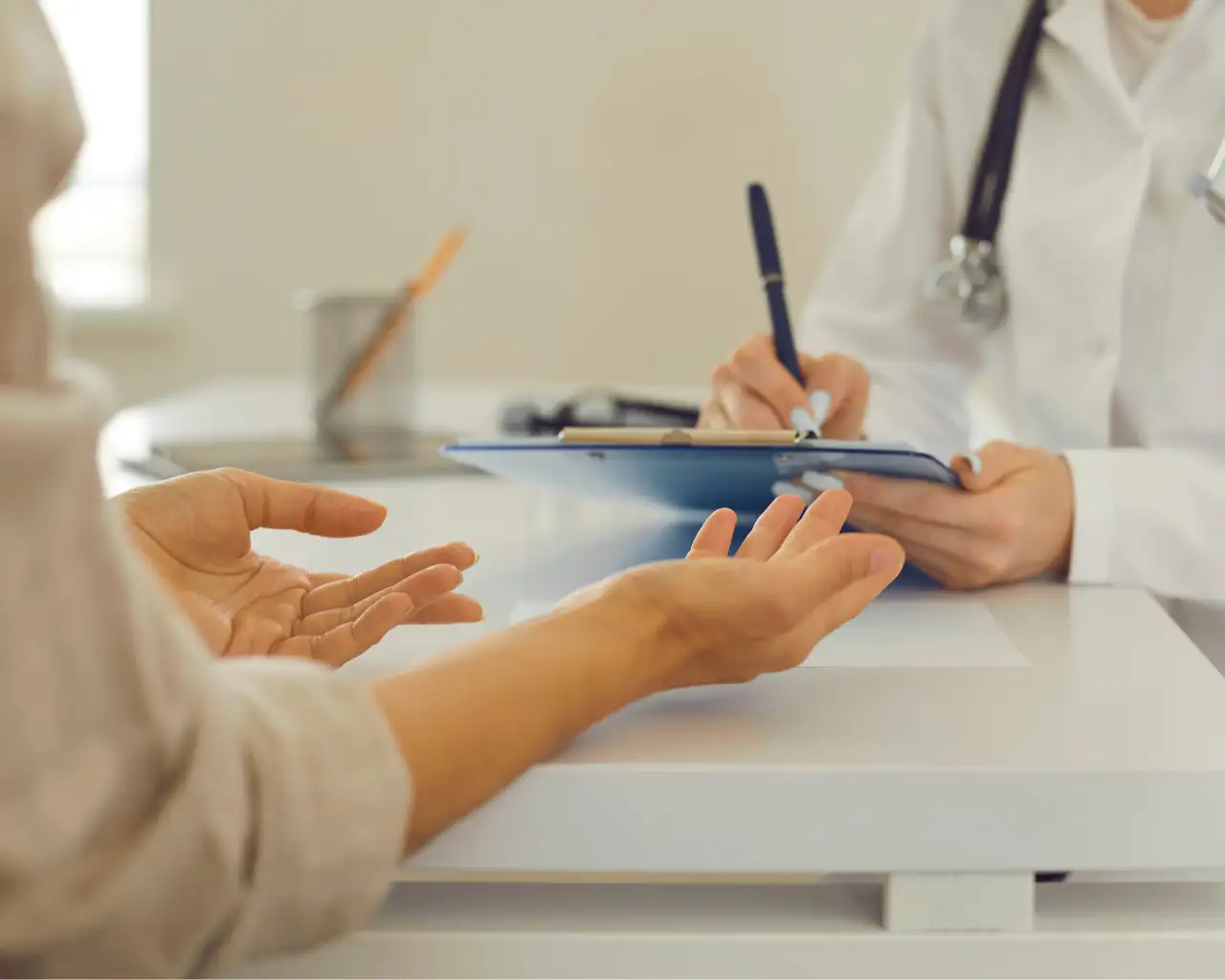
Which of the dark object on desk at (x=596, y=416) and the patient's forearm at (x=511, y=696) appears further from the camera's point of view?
the dark object on desk at (x=596, y=416)

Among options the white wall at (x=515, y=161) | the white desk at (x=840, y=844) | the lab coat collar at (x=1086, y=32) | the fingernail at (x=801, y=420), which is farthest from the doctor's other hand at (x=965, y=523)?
the white wall at (x=515, y=161)

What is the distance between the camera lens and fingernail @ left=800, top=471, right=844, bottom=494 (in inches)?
32.4

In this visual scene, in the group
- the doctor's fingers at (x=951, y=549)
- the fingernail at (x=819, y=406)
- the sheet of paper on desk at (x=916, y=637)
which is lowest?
the sheet of paper on desk at (x=916, y=637)

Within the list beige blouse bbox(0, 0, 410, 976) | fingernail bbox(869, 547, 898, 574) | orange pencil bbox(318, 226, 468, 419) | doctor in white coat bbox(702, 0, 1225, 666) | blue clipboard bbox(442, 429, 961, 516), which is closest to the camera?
beige blouse bbox(0, 0, 410, 976)

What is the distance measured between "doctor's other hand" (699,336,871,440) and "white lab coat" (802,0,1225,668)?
0.15 meters

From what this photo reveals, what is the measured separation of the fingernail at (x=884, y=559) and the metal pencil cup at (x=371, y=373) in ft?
3.03

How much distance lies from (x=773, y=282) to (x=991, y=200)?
10.0 inches

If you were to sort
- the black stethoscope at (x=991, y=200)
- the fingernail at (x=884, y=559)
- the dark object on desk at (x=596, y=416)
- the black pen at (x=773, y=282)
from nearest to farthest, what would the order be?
the fingernail at (x=884, y=559)
the black pen at (x=773, y=282)
the black stethoscope at (x=991, y=200)
the dark object on desk at (x=596, y=416)

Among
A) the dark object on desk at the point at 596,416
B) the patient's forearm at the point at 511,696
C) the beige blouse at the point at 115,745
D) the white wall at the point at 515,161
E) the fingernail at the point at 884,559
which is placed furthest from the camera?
the white wall at the point at 515,161

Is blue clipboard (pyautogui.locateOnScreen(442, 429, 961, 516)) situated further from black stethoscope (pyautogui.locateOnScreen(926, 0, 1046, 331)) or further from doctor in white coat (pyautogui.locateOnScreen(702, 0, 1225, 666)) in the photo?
black stethoscope (pyautogui.locateOnScreen(926, 0, 1046, 331))

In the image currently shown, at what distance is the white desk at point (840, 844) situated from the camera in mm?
521

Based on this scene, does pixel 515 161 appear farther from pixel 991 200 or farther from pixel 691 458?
pixel 691 458

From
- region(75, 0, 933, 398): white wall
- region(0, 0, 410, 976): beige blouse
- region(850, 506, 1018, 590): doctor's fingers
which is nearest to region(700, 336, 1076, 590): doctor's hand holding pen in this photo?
region(850, 506, 1018, 590): doctor's fingers

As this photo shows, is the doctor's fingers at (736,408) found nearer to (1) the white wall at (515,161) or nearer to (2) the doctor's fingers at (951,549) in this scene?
(2) the doctor's fingers at (951,549)
